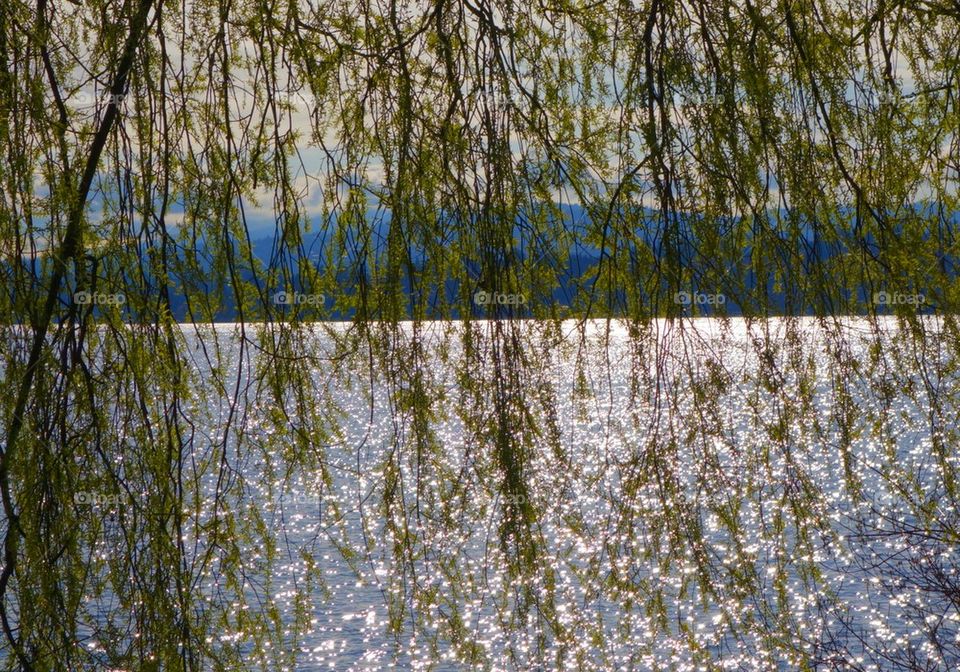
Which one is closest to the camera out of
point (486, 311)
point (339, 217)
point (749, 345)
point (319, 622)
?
point (486, 311)

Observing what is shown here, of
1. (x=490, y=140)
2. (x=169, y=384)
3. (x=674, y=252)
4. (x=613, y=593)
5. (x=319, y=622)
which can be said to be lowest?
(x=319, y=622)

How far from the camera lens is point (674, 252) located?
1.93m

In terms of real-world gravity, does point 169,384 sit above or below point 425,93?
below

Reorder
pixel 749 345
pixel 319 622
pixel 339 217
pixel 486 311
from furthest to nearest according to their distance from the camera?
1. pixel 319 622
2. pixel 749 345
3. pixel 339 217
4. pixel 486 311

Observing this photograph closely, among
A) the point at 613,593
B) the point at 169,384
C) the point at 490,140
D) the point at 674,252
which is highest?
the point at 490,140

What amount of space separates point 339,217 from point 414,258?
18 cm

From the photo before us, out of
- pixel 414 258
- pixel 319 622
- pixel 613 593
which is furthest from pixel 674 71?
pixel 319 622

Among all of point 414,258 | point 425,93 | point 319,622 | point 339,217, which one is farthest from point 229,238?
point 319,622

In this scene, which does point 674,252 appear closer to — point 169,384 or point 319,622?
point 169,384

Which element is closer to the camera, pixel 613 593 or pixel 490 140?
pixel 490 140

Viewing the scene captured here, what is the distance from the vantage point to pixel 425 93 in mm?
2051

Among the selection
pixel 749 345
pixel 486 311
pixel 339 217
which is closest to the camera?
pixel 486 311

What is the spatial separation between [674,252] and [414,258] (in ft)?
1.59

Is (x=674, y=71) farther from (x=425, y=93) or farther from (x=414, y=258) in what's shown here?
(x=414, y=258)
